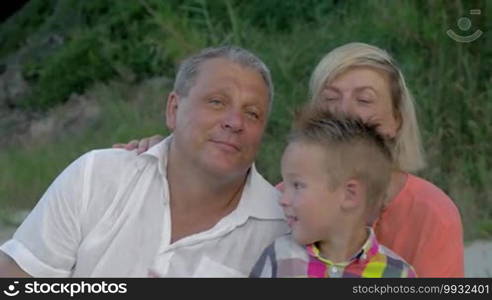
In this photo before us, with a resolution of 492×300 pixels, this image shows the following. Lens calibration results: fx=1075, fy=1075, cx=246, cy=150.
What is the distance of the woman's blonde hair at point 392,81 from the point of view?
3.21 meters

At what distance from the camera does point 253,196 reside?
3154 millimetres

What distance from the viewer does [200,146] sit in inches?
120

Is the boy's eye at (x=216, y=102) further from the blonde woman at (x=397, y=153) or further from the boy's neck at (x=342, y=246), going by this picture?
the boy's neck at (x=342, y=246)

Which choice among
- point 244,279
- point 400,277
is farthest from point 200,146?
point 400,277

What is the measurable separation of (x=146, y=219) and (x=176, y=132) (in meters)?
0.28

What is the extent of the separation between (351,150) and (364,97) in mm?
331

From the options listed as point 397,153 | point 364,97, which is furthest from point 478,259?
point 364,97

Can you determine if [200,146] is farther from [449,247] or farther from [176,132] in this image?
[449,247]

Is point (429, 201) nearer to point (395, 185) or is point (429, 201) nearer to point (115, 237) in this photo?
point (395, 185)

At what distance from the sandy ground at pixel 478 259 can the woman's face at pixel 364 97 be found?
2.21 meters

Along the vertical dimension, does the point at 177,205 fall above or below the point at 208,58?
below

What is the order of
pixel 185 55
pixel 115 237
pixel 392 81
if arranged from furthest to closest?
pixel 185 55 → pixel 392 81 → pixel 115 237

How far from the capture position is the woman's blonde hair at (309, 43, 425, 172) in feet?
10.5

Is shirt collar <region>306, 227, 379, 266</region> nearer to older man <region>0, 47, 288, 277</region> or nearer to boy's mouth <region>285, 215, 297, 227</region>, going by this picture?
boy's mouth <region>285, 215, 297, 227</region>
